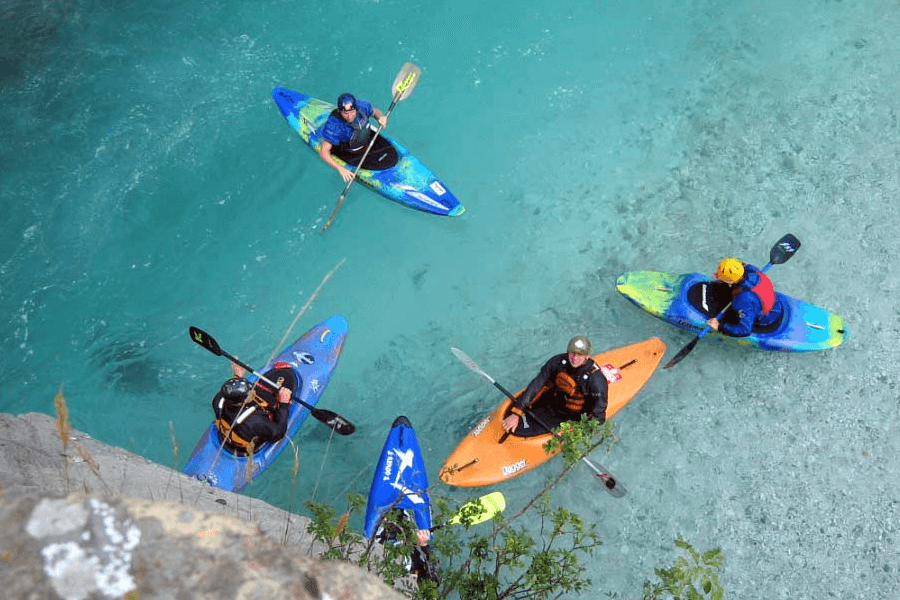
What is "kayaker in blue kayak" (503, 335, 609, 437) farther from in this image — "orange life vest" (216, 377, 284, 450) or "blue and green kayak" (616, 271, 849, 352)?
"orange life vest" (216, 377, 284, 450)

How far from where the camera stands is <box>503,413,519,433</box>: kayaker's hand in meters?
5.82

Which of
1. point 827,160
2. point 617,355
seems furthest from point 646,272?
point 827,160

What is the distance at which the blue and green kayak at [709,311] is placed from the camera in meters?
6.23

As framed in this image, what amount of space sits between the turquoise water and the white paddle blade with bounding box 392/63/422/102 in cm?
64

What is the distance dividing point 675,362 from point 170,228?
5009mm

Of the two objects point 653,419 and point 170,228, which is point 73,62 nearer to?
point 170,228

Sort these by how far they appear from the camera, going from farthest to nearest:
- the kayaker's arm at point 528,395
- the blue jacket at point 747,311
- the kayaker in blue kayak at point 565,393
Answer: the blue jacket at point 747,311 → the kayaker's arm at point 528,395 → the kayaker in blue kayak at point 565,393

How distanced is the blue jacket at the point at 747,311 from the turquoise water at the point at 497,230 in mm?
433

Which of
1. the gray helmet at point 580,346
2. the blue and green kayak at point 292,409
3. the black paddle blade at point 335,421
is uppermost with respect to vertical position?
the gray helmet at point 580,346

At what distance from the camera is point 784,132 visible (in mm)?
7707

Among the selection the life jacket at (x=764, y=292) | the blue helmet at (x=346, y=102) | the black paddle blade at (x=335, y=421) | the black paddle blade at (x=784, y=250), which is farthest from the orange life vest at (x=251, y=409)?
the black paddle blade at (x=784, y=250)

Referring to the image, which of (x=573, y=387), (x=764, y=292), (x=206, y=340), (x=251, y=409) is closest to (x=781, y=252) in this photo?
(x=764, y=292)

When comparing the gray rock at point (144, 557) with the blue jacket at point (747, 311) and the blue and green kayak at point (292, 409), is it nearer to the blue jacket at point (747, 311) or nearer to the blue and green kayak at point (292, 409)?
the blue and green kayak at point (292, 409)

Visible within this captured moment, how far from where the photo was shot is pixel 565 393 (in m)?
5.76
